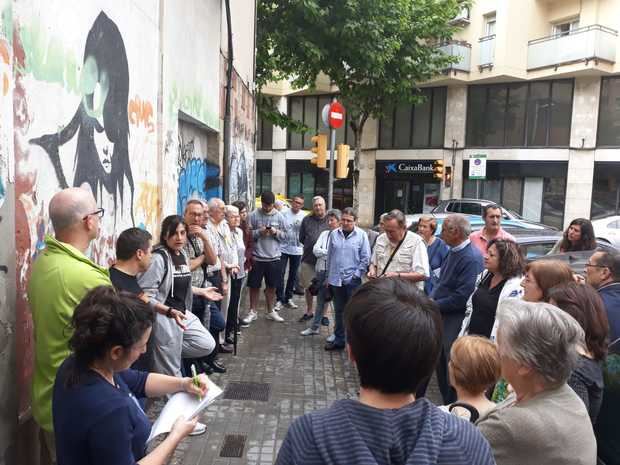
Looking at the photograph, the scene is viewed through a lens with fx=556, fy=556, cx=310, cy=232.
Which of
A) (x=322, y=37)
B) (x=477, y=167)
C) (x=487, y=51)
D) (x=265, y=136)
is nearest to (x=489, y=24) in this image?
(x=487, y=51)

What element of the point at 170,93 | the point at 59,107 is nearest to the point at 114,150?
the point at 59,107

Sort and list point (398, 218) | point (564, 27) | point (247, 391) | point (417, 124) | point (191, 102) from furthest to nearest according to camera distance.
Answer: point (417, 124) < point (564, 27) < point (191, 102) < point (398, 218) < point (247, 391)

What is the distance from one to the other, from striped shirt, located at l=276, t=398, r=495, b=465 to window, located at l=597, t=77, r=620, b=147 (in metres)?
25.2

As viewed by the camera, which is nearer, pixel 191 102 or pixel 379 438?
pixel 379 438

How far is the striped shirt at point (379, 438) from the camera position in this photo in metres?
1.34

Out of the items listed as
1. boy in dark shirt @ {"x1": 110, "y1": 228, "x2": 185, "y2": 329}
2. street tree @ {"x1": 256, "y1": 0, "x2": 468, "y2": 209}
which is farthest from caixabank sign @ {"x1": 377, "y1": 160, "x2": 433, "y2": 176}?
boy in dark shirt @ {"x1": 110, "y1": 228, "x2": 185, "y2": 329}

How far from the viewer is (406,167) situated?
28.1 metres

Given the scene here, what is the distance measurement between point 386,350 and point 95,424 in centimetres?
114

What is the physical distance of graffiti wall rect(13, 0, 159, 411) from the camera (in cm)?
316

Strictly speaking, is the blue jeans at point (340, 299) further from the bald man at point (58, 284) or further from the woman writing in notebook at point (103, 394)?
the woman writing in notebook at point (103, 394)

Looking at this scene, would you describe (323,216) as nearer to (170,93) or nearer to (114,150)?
(170,93)

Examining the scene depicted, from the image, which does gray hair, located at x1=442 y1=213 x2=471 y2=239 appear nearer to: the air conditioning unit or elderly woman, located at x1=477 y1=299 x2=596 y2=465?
elderly woman, located at x1=477 y1=299 x2=596 y2=465

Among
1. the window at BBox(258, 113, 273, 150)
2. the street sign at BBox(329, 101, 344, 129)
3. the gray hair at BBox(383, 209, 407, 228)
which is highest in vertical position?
the window at BBox(258, 113, 273, 150)

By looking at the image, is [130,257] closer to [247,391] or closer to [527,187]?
[247,391]
